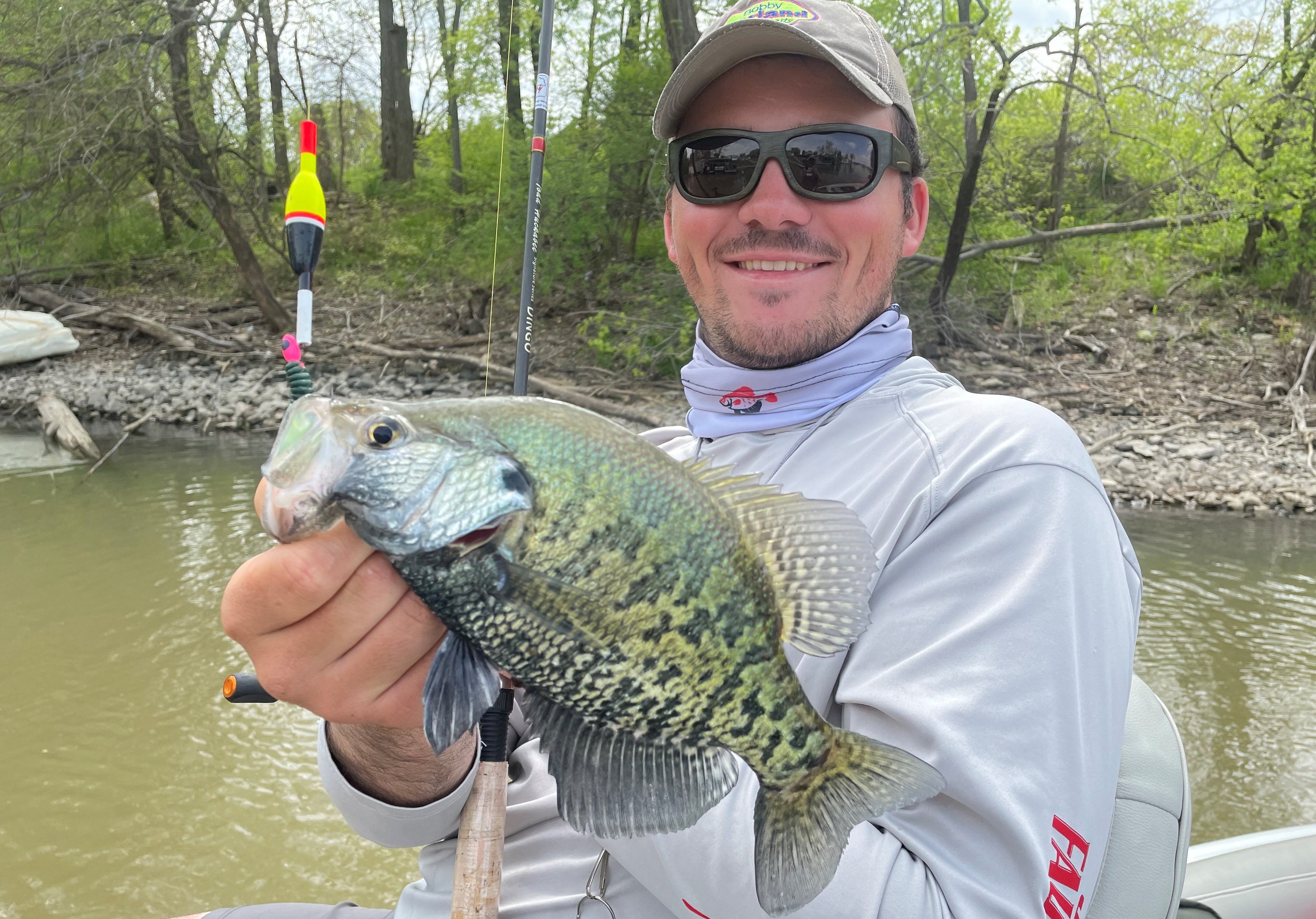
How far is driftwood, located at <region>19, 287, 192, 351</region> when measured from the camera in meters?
13.6

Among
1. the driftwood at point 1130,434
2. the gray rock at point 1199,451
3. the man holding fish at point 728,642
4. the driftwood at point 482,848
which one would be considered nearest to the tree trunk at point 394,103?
the driftwood at point 1130,434

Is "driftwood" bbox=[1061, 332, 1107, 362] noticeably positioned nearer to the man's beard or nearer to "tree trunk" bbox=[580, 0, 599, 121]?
"tree trunk" bbox=[580, 0, 599, 121]

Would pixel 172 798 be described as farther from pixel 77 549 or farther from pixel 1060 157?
pixel 1060 157

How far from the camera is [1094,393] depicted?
10.8 m

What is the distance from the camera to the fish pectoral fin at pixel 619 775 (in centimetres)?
107

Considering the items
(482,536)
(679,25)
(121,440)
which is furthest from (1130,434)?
(121,440)

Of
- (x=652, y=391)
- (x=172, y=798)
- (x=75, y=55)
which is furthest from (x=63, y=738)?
(x=75, y=55)

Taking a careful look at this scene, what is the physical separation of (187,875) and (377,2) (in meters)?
19.3

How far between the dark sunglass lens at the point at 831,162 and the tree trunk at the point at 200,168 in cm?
1194

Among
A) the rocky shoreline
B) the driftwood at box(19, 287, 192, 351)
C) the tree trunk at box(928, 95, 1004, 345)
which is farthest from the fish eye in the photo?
the driftwood at box(19, 287, 192, 351)

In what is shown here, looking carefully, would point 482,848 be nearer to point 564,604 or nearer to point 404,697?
point 404,697

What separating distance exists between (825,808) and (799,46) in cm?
153

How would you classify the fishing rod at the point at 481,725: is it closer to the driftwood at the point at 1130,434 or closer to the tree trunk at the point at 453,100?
the driftwood at the point at 1130,434

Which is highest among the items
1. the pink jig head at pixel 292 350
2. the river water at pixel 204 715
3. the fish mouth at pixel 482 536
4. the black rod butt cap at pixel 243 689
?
the pink jig head at pixel 292 350
